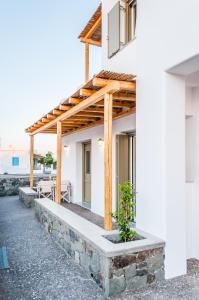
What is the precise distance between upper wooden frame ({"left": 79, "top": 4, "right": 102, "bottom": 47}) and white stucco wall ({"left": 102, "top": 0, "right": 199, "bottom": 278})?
3673 millimetres

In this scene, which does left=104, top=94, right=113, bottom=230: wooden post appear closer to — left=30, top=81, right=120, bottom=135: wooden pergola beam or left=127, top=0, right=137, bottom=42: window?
left=30, top=81, right=120, bottom=135: wooden pergola beam

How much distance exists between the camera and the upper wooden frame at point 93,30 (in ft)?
26.1

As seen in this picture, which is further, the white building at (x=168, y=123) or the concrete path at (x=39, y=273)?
the white building at (x=168, y=123)

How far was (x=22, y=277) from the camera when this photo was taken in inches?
165

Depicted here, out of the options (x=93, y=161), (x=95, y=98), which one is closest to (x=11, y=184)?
(x=93, y=161)

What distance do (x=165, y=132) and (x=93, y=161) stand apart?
4.76 metres

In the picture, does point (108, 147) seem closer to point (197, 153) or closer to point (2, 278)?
point (197, 153)

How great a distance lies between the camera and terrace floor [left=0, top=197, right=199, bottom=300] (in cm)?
363

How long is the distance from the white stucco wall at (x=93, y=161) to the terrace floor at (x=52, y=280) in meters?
2.54

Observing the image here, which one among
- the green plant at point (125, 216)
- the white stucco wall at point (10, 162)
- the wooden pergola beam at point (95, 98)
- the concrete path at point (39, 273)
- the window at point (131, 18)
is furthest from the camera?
the white stucco wall at point (10, 162)

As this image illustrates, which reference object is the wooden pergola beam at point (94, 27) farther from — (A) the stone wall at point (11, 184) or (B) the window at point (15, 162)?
(B) the window at point (15, 162)

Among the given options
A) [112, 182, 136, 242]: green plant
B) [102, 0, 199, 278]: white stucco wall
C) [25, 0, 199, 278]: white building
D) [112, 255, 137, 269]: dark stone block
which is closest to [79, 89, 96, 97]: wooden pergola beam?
[25, 0, 199, 278]: white building

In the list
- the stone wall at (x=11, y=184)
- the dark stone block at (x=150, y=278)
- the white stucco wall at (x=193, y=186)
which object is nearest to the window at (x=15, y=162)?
the stone wall at (x=11, y=184)

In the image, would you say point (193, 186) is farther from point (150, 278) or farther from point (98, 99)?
point (98, 99)
